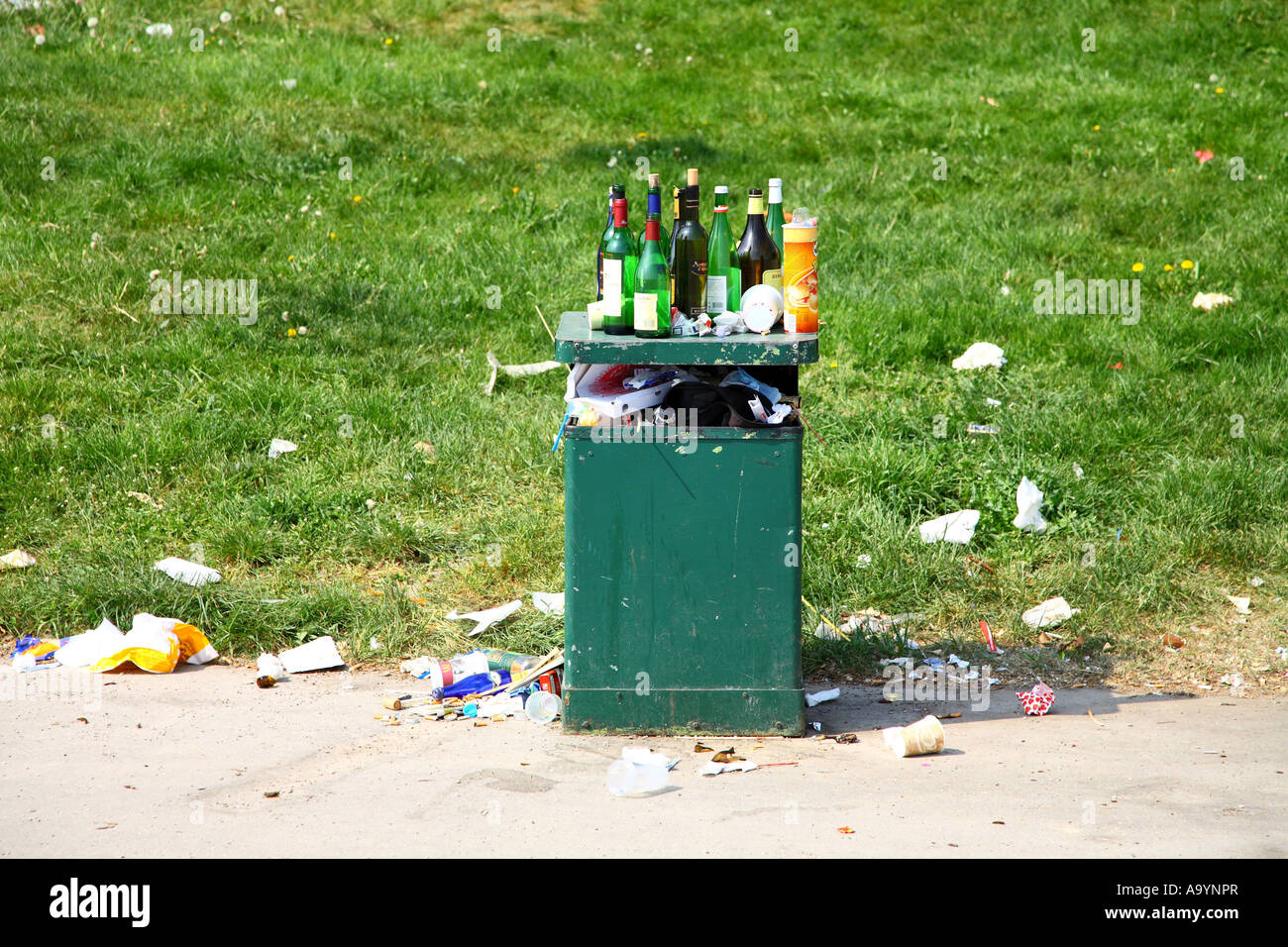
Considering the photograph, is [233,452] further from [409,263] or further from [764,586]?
[764,586]

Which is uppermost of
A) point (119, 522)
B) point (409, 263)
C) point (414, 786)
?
point (409, 263)

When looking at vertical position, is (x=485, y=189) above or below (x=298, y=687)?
above

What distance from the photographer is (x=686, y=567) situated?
13.4 ft

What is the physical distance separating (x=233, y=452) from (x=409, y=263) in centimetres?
230

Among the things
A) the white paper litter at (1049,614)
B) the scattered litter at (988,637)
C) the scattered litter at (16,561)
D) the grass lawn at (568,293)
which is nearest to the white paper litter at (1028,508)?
the grass lawn at (568,293)

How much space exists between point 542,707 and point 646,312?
1.40 m

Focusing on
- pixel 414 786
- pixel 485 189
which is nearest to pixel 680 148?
pixel 485 189

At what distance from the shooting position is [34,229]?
8.05m

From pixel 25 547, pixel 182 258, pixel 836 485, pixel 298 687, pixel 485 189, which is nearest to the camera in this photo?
pixel 298 687

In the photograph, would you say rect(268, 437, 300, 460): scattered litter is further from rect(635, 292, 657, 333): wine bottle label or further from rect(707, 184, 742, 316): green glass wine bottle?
rect(635, 292, 657, 333): wine bottle label

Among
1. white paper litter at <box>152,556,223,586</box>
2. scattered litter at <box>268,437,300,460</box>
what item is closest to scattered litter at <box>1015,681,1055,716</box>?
white paper litter at <box>152,556,223,586</box>

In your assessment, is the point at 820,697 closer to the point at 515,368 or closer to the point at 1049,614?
the point at 1049,614

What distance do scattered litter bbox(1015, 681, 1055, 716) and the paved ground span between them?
0.18ft

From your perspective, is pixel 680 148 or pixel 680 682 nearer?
pixel 680 682
